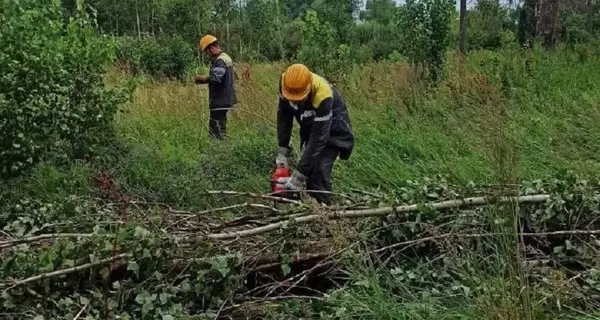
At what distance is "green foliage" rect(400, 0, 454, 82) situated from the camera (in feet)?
33.5

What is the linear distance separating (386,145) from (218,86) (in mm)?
2563

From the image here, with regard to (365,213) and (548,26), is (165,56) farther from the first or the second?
(365,213)

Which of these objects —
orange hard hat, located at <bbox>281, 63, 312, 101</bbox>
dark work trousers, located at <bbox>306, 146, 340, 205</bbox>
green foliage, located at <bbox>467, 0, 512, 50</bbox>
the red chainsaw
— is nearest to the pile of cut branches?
the red chainsaw

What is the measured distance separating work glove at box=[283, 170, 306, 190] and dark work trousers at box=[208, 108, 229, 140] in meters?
3.53

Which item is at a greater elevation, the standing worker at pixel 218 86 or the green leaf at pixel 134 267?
the standing worker at pixel 218 86

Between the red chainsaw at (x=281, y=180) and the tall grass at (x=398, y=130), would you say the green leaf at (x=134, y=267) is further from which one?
the tall grass at (x=398, y=130)

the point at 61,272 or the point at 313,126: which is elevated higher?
the point at 313,126

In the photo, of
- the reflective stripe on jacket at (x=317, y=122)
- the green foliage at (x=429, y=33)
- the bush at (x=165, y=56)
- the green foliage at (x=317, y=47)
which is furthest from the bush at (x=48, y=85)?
the bush at (x=165, y=56)

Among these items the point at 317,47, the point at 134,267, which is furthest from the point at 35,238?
the point at 317,47

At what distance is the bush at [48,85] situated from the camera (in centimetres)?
Answer: 630

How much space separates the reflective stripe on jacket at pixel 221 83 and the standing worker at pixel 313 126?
10.4ft

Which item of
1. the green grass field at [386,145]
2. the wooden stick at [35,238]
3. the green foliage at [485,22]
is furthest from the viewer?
the green foliage at [485,22]

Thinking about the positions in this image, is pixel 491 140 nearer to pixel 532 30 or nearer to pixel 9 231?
pixel 9 231

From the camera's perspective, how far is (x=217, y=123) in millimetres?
8984
